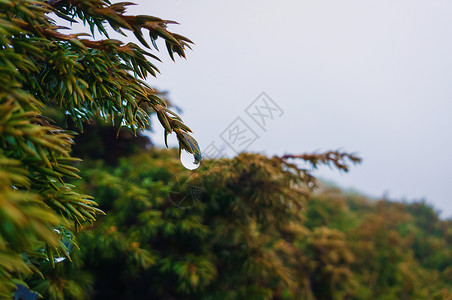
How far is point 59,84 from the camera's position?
0.90 metres

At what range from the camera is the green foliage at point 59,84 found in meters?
0.71

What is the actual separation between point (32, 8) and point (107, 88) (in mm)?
303

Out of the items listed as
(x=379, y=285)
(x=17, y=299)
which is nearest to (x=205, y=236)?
(x=17, y=299)

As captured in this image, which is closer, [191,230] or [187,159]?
[187,159]

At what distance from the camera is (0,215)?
0.48 metres

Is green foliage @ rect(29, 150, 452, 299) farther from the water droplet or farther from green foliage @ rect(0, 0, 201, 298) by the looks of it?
green foliage @ rect(0, 0, 201, 298)

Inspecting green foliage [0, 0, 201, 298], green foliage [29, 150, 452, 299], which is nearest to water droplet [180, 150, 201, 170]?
green foliage [0, 0, 201, 298]

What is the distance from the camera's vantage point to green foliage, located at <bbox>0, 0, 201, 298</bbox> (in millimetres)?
713

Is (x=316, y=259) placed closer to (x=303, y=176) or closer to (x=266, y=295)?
(x=266, y=295)

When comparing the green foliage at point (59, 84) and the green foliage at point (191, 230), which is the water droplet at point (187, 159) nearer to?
the green foliage at point (59, 84)

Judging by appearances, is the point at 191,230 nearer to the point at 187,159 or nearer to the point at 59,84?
the point at 187,159

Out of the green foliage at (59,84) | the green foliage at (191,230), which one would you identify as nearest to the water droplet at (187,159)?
the green foliage at (59,84)

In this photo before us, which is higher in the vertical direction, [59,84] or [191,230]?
[59,84]

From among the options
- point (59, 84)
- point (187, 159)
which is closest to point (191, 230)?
point (187, 159)
